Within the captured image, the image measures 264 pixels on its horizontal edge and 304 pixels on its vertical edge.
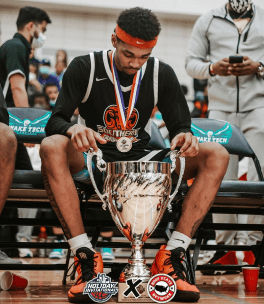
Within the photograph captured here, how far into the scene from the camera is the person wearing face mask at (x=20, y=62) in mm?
3138

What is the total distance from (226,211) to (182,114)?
1.92 ft

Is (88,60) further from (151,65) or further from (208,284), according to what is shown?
(208,284)

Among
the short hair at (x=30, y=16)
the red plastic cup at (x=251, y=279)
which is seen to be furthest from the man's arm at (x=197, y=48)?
the red plastic cup at (x=251, y=279)

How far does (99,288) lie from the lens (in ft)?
5.24

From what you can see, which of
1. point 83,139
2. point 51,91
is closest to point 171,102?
point 83,139

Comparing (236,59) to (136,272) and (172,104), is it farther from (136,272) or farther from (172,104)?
(136,272)

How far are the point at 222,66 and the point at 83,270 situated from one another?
5.72 feet

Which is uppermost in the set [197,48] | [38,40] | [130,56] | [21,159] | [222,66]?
[38,40]

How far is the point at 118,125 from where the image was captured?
2123mm

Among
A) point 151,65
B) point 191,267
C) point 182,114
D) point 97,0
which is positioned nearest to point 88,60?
point 151,65

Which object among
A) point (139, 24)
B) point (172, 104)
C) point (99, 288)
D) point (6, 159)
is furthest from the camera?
point (172, 104)

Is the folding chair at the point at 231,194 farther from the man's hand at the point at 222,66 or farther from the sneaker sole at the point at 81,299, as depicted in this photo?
the sneaker sole at the point at 81,299

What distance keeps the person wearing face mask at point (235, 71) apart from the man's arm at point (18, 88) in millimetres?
1175

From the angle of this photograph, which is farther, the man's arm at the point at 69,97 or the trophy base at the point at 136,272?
the man's arm at the point at 69,97
